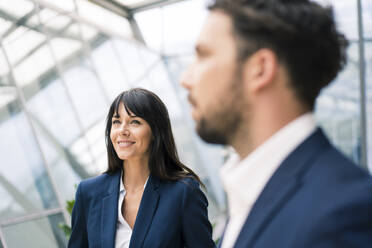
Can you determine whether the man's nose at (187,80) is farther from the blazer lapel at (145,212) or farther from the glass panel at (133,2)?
the glass panel at (133,2)

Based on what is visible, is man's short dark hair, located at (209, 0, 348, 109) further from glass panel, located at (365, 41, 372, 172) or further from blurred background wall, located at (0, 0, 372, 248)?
glass panel, located at (365, 41, 372, 172)

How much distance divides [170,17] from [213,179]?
5208 mm

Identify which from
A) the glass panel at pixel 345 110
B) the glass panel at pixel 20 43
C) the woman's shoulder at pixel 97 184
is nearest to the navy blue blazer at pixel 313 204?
the woman's shoulder at pixel 97 184

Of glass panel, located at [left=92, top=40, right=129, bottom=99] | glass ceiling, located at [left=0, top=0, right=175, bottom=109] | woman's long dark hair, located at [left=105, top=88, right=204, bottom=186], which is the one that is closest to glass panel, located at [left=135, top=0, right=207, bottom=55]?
glass ceiling, located at [left=0, top=0, right=175, bottom=109]

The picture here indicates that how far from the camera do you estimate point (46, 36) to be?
Result: 6.16 meters

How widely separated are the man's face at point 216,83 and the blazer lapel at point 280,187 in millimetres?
193

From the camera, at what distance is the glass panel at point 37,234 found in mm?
4051

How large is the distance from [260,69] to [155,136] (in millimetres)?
1616

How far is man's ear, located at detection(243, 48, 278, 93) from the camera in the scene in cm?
98

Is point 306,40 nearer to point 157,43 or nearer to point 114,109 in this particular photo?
point 114,109

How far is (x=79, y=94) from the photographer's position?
22.0ft

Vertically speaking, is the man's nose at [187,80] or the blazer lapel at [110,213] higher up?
the man's nose at [187,80]

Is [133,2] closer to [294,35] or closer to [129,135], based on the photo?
[129,135]

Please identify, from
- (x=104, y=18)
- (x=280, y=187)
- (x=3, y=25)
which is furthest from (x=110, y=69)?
(x=280, y=187)
